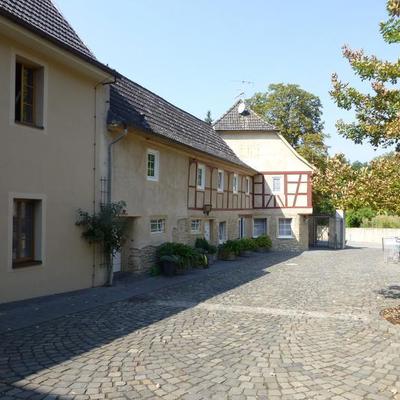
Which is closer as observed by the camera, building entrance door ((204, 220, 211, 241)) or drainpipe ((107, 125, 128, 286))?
drainpipe ((107, 125, 128, 286))

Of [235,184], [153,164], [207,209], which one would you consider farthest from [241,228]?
[153,164]

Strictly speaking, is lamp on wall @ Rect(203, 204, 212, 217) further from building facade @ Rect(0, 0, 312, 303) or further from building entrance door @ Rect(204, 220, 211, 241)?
building entrance door @ Rect(204, 220, 211, 241)

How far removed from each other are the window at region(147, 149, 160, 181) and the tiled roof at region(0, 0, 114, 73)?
14.3 ft

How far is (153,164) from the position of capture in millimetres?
16516

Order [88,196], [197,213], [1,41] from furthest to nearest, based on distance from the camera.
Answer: [197,213], [88,196], [1,41]

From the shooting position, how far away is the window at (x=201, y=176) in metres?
20.9

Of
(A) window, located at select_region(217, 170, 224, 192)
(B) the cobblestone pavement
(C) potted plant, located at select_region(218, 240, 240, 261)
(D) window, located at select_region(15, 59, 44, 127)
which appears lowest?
(B) the cobblestone pavement

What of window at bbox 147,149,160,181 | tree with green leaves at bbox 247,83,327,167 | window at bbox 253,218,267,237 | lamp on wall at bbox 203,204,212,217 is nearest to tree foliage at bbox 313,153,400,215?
window at bbox 147,149,160,181

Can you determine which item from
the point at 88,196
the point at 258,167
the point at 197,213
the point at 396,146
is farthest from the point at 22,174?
the point at 258,167

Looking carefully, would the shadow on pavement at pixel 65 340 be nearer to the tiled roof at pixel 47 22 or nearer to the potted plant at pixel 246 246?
the tiled roof at pixel 47 22

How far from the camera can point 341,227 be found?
3262 centimetres

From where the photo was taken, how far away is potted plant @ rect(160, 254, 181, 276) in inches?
615

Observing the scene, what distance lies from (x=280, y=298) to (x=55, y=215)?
227 inches

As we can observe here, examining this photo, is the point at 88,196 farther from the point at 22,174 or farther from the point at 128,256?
the point at 128,256
